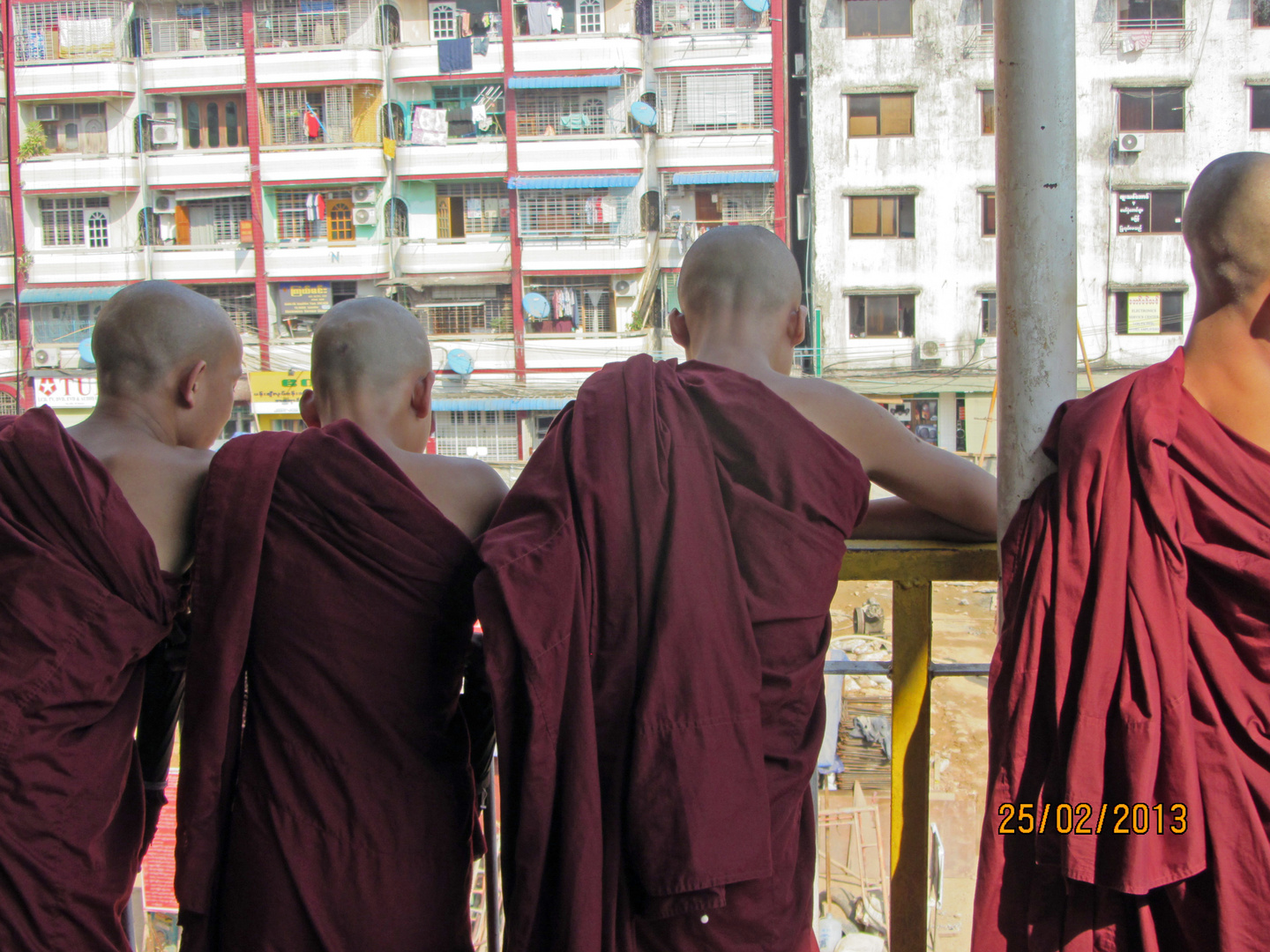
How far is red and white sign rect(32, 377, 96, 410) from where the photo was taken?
19433mm

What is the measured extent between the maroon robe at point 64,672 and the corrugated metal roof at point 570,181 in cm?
1839

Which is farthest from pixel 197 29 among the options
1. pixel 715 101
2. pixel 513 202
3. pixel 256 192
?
pixel 715 101

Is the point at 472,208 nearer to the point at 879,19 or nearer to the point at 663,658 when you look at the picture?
the point at 879,19

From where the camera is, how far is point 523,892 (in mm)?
1393

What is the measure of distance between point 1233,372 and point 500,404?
17915 millimetres

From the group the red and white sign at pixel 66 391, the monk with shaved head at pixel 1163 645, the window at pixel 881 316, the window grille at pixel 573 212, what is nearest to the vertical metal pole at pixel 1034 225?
the monk with shaved head at pixel 1163 645

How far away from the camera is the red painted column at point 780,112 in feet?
61.5

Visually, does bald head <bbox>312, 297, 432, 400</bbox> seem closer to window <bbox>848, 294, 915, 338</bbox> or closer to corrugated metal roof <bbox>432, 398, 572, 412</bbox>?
corrugated metal roof <bbox>432, 398, 572, 412</bbox>

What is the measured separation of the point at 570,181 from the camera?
19094 millimetres

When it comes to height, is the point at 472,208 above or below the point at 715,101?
below

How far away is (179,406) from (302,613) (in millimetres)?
465

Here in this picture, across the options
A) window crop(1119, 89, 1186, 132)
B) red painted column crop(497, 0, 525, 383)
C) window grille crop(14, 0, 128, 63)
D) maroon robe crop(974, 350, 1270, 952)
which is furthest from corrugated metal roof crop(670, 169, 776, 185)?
maroon robe crop(974, 350, 1270, 952)

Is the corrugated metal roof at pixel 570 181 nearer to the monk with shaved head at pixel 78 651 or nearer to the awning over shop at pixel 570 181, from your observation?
the awning over shop at pixel 570 181
